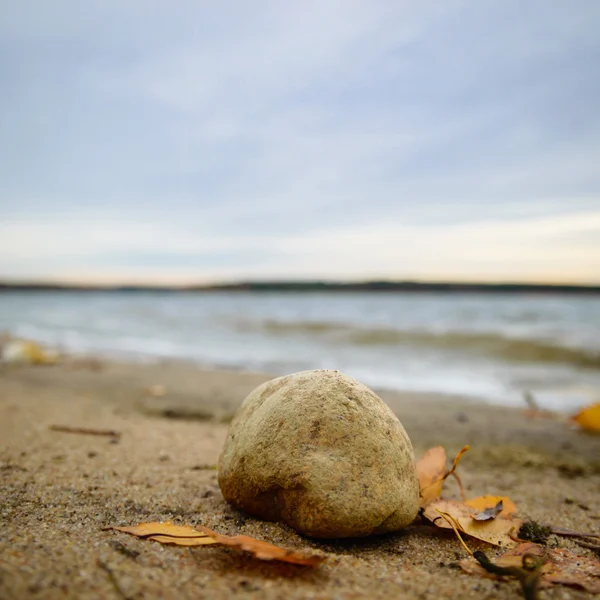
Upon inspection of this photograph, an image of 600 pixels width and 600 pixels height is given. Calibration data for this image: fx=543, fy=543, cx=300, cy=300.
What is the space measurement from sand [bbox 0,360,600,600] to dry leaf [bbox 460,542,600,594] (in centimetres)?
5

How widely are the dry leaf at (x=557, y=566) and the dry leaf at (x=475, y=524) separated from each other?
84 millimetres

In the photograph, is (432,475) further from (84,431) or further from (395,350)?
(395,350)

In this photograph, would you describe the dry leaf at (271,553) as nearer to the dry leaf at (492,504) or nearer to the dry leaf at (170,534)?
the dry leaf at (170,534)

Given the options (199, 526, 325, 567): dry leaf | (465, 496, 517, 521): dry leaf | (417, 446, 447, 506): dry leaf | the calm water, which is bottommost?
the calm water

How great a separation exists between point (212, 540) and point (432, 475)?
3.68ft

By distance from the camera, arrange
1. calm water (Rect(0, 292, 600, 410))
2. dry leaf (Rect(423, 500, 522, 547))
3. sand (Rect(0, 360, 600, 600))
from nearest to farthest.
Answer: sand (Rect(0, 360, 600, 600)) < dry leaf (Rect(423, 500, 522, 547)) < calm water (Rect(0, 292, 600, 410))

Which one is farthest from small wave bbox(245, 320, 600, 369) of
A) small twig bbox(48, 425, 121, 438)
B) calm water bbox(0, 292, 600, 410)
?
small twig bbox(48, 425, 121, 438)

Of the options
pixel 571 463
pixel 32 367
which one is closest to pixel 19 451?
pixel 571 463

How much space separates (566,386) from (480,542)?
5816mm

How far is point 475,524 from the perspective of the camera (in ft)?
6.82

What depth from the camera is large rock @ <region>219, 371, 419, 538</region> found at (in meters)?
1.90

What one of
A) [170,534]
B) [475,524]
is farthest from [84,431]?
[475,524]

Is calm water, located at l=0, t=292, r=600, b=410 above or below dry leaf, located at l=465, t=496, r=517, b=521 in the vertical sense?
below

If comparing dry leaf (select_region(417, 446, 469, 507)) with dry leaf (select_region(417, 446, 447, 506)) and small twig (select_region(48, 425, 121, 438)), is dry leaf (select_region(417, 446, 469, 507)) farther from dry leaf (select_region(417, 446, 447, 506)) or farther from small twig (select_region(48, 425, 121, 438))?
small twig (select_region(48, 425, 121, 438))
